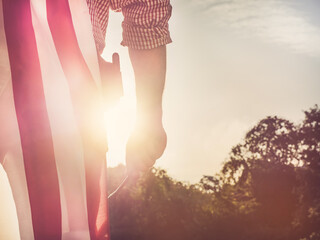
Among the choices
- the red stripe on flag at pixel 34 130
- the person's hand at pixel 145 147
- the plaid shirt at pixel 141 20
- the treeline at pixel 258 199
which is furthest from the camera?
the treeline at pixel 258 199

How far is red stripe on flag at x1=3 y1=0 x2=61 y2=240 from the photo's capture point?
73 centimetres

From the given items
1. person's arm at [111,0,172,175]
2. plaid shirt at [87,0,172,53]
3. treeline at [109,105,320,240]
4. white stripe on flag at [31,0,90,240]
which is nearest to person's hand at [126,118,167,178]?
person's arm at [111,0,172,175]

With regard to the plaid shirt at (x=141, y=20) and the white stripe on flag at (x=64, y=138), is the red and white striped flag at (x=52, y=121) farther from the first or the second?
the plaid shirt at (x=141, y=20)

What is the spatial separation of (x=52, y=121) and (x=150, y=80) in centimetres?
50

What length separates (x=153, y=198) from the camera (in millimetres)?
43656

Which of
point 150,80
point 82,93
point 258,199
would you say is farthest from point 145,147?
point 258,199

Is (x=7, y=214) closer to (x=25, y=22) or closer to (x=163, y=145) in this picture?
(x=25, y=22)

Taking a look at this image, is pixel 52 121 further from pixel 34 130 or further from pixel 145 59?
pixel 145 59

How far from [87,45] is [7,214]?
1.07 ft

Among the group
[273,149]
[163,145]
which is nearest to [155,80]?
[163,145]

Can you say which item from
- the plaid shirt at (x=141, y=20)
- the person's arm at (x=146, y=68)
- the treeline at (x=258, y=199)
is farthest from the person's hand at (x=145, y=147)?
the treeline at (x=258, y=199)

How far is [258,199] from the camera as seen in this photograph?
119ft

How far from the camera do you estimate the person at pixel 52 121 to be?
738 millimetres

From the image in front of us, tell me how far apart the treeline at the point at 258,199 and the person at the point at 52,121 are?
30057 millimetres
